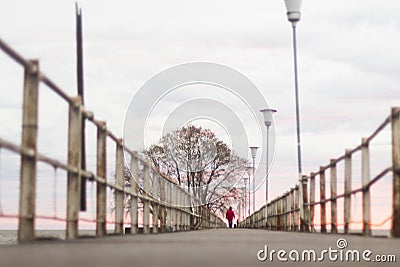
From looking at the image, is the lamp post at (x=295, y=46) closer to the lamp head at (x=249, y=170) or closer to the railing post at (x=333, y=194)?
the railing post at (x=333, y=194)

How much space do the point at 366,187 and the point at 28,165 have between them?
559 centimetres

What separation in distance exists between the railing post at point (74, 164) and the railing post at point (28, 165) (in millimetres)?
1390

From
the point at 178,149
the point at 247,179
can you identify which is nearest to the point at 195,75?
the point at 178,149

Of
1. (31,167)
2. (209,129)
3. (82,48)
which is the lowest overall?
(31,167)

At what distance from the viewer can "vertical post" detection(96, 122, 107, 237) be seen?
1024cm

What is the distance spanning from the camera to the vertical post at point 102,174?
1024cm

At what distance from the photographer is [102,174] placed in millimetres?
10375

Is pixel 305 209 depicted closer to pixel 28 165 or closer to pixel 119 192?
pixel 119 192

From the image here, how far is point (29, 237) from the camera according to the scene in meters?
6.76

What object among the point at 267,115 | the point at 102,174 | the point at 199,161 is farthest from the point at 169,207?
the point at 199,161

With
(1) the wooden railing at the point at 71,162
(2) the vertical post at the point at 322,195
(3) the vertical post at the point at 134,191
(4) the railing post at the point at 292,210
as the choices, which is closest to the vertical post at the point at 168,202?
(4) the railing post at the point at 292,210

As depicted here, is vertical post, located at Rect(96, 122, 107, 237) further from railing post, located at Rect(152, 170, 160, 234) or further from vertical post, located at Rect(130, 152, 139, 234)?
railing post, located at Rect(152, 170, 160, 234)

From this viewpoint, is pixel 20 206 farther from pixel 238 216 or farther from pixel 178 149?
pixel 238 216

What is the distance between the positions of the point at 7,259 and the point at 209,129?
178ft
